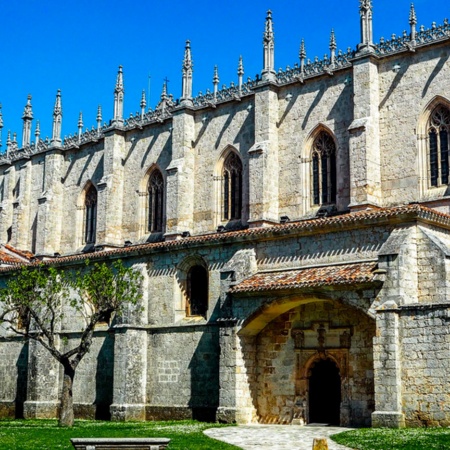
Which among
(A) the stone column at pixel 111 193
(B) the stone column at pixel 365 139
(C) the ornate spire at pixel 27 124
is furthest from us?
(C) the ornate spire at pixel 27 124

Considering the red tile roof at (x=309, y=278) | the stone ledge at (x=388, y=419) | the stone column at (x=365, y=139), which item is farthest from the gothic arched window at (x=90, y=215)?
the stone ledge at (x=388, y=419)

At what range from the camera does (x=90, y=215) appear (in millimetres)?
46594

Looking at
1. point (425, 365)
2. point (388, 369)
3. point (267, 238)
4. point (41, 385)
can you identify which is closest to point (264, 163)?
point (267, 238)

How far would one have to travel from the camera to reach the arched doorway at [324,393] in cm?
2506

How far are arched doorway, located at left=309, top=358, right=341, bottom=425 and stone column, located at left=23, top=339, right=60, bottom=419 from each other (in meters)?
12.1

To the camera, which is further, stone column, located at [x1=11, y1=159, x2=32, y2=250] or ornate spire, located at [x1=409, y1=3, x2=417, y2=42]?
stone column, located at [x1=11, y1=159, x2=32, y2=250]

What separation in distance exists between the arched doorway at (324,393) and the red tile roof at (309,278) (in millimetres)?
2720

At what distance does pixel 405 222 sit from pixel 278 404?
23.5 ft

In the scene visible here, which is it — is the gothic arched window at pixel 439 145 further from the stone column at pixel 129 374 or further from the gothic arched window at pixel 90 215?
the gothic arched window at pixel 90 215

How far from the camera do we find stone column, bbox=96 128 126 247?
143 ft

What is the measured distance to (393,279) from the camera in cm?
2219

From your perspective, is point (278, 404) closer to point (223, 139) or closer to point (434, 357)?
point (434, 357)

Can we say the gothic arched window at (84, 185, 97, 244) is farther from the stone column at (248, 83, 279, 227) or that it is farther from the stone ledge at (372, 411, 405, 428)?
the stone ledge at (372, 411, 405, 428)

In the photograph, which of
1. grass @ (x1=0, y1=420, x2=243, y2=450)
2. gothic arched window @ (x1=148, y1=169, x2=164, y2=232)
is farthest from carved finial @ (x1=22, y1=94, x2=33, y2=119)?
grass @ (x1=0, y1=420, x2=243, y2=450)
